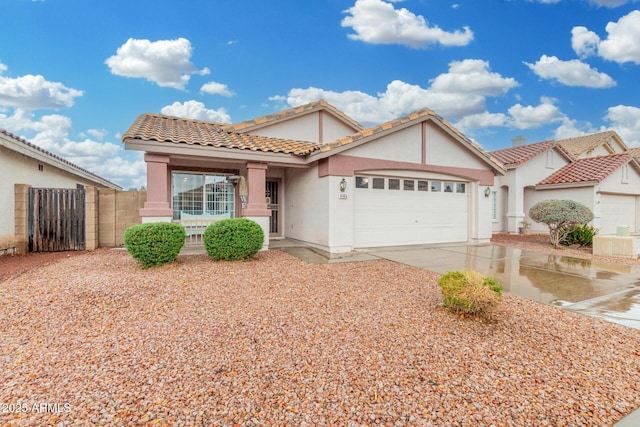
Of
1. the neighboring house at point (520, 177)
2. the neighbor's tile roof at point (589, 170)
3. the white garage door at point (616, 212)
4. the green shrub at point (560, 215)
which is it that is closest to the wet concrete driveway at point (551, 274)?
the green shrub at point (560, 215)

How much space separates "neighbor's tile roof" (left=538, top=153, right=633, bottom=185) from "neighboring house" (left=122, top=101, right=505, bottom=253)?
6895 mm

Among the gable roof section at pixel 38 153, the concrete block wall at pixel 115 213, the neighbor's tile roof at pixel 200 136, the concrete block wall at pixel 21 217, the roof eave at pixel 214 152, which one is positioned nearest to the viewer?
the roof eave at pixel 214 152

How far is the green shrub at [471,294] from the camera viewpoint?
4.00 meters

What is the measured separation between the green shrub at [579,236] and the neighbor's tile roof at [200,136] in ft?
35.1

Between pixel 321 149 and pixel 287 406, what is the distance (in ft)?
24.8

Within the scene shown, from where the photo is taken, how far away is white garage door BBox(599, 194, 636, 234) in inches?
621

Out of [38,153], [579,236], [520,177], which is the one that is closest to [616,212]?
[520,177]

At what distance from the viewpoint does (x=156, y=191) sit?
815cm

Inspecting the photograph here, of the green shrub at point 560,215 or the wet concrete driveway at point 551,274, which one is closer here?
the wet concrete driveway at point 551,274

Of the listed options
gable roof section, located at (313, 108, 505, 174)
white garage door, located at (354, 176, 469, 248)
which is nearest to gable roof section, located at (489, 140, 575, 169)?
gable roof section, located at (313, 108, 505, 174)

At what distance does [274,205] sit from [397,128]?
5.63 metres

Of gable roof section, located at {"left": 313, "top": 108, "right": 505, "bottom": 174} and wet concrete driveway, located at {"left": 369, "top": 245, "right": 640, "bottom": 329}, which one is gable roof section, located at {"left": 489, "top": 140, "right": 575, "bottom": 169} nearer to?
gable roof section, located at {"left": 313, "top": 108, "right": 505, "bottom": 174}

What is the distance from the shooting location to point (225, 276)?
613 centimetres

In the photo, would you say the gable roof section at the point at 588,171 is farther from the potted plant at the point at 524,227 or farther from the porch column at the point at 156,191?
the porch column at the point at 156,191
